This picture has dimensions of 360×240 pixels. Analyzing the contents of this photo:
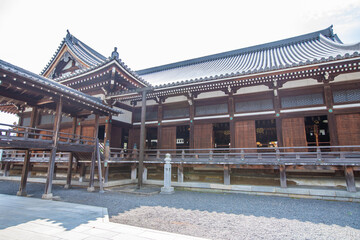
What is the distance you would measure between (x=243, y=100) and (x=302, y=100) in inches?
120

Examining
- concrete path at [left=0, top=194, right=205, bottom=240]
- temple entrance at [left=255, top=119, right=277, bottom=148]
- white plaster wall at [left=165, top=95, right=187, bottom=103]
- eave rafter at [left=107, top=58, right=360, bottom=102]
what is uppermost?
eave rafter at [left=107, top=58, right=360, bottom=102]

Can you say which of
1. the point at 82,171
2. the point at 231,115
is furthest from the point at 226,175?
the point at 82,171

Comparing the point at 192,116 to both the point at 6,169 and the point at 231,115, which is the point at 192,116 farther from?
the point at 6,169

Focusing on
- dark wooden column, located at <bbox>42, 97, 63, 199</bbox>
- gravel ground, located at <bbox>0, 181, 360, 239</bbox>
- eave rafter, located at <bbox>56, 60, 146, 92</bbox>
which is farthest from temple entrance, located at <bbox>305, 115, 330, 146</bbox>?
A: dark wooden column, located at <bbox>42, 97, 63, 199</bbox>

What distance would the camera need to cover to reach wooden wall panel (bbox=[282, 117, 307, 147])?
1023 cm

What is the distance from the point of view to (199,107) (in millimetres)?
13125

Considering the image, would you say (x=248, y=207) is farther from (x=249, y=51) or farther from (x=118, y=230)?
(x=249, y=51)

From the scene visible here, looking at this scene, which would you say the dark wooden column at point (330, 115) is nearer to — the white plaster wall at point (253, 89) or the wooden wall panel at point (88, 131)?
the white plaster wall at point (253, 89)

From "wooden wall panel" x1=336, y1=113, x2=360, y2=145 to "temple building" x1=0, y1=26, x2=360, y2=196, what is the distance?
0.02m

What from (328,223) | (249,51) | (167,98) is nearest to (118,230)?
(328,223)

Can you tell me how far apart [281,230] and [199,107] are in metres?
9.01

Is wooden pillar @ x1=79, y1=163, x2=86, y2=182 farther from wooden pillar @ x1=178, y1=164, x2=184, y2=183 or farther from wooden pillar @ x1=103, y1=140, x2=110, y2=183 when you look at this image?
wooden pillar @ x1=178, y1=164, x2=184, y2=183

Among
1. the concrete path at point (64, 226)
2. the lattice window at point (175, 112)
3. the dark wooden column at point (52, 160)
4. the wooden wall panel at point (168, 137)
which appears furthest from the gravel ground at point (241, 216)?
the lattice window at point (175, 112)

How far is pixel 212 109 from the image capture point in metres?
12.7
